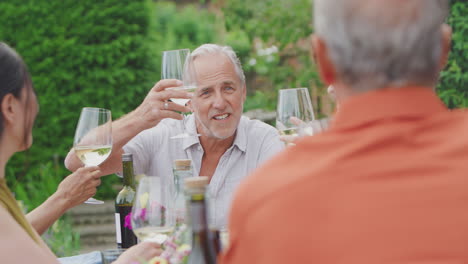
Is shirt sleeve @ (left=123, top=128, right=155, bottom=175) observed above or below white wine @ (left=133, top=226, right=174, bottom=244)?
below

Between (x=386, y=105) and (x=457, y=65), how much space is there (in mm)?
5424

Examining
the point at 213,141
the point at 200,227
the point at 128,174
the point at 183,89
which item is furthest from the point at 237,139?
the point at 200,227

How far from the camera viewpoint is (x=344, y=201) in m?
1.24

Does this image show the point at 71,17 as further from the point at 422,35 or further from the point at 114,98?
the point at 422,35

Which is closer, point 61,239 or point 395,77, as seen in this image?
point 395,77

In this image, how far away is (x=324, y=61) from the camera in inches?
54.6

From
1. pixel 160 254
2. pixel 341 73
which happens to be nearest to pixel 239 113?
pixel 160 254

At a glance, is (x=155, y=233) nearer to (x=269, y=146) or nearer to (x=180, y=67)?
(x=180, y=67)

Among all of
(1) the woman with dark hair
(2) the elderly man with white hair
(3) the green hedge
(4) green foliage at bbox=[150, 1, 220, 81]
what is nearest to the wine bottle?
(1) the woman with dark hair

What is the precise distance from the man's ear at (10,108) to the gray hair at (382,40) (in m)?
0.98

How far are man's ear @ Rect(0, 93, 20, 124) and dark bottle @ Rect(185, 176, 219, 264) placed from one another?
61cm

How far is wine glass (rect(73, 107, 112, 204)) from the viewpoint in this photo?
2422 mm

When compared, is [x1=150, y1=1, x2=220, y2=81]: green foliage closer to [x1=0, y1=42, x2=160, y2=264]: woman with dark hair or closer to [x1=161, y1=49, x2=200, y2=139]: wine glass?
[x1=161, y1=49, x2=200, y2=139]: wine glass

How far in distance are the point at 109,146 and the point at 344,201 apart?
1437 millimetres
